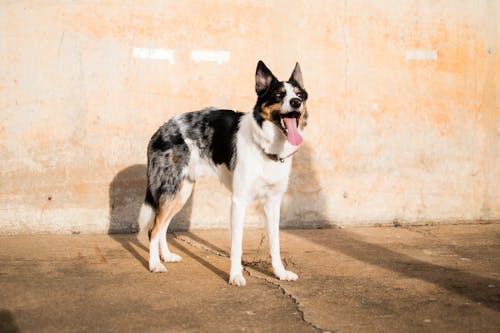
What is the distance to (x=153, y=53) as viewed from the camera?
649 centimetres

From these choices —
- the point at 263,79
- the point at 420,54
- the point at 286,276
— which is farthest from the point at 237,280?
the point at 420,54

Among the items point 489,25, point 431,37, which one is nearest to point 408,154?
point 431,37

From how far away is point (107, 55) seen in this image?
6.39 meters

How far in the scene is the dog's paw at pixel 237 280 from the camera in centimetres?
461

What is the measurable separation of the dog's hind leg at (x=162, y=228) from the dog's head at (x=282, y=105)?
1.09 metres

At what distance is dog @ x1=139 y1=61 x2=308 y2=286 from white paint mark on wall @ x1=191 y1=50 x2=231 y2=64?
1.30 m

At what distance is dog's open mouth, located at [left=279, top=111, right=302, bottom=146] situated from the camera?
4578mm

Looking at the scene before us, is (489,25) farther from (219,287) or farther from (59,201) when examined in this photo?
(59,201)

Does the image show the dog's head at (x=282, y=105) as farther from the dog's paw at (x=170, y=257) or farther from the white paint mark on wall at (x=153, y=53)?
the white paint mark on wall at (x=153, y=53)

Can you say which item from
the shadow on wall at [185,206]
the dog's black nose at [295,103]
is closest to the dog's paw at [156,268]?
the shadow on wall at [185,206]

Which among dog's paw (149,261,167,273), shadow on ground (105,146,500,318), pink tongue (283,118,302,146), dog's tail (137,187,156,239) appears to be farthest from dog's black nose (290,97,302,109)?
dog's paw (149,261,167,273)

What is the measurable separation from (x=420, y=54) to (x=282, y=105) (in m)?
3.24

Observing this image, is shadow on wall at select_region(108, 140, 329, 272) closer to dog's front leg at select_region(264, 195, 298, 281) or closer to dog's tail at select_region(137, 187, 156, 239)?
dog's tail at select_region(137, 187, 156, 239)

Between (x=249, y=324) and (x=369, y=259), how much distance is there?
2.09 meters
